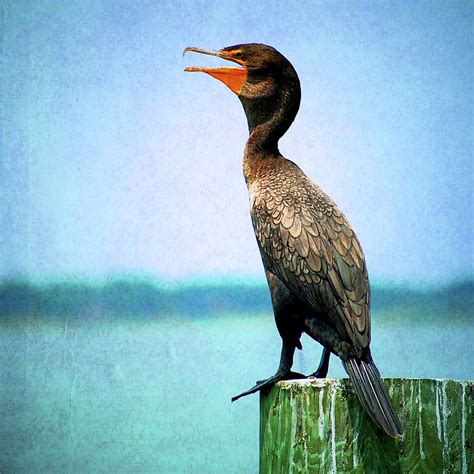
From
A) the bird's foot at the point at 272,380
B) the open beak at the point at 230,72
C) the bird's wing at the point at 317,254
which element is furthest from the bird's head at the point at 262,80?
the bird's foot at the point at 272,380

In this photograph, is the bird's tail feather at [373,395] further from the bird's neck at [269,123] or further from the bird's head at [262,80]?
the bird's head at [262,80]

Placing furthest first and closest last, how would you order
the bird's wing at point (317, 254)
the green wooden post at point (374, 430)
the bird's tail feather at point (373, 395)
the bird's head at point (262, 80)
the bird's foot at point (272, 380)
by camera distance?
the bird's head at point (262, 80) → the bird's foot at point (272, 380) → the bird's wing at point (317, 254) → the green wooden post at point (374, 430) → the bird's tail feather at point (373, 395)

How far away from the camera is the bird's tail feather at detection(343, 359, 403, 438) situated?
2.01 meters

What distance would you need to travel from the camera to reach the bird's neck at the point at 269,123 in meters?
2.73

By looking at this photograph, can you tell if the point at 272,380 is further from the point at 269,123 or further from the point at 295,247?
the point at 269,123

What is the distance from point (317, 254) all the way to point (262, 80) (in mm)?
728

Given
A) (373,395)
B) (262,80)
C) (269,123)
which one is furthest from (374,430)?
(262,80)

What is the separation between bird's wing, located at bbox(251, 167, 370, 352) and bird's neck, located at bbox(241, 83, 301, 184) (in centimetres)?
22

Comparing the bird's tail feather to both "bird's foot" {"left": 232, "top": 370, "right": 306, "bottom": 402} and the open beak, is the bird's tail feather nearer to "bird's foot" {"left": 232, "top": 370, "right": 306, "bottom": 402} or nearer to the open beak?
"bird's foot" {"left": 232, "top": 370, "right": 306, "bottom": 402}

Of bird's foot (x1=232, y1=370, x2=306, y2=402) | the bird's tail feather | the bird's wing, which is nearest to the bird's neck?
the bird's wing

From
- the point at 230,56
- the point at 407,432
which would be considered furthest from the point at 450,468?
the point at 230,56

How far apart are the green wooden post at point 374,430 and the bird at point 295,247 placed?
0.32ft

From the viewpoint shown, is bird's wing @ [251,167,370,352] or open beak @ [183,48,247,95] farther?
open beak @ [183,48,247,95]

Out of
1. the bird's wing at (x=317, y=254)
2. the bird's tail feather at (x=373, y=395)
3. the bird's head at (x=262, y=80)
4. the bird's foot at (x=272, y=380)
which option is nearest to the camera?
the bird's tail feather at (x=373, y=395)
